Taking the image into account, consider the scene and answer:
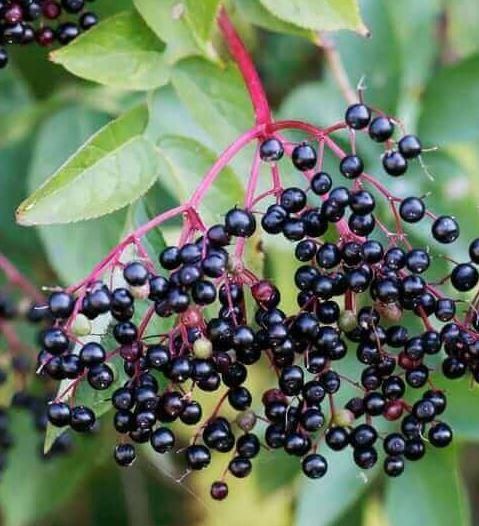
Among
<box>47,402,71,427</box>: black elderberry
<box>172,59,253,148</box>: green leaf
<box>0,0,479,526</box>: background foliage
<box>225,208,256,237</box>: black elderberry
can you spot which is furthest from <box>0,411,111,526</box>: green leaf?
<box>225,208,256,237</box>: black elderberry

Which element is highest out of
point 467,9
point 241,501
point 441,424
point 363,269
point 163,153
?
point 467,9

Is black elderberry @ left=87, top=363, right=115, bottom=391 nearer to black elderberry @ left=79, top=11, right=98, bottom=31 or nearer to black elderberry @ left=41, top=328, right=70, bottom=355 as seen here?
black elderberry @ left=41, top=328, right=70, bottom=355

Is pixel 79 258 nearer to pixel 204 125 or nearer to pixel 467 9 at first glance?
pixel 204 125

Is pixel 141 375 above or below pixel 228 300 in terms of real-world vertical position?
below

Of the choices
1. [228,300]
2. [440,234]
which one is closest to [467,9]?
[440,234]

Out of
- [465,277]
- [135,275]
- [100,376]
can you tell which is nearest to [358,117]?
[465,277]

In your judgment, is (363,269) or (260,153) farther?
(260,153)

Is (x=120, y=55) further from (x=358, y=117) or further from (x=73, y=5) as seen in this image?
(x=358, y=117)
